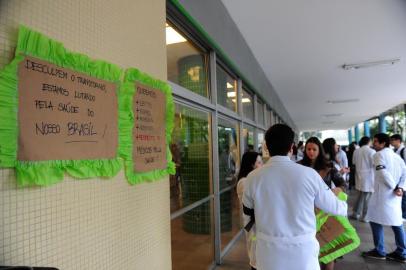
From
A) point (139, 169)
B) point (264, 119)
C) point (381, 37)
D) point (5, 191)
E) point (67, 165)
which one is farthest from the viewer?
point (264, 119)

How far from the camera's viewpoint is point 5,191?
0.95m

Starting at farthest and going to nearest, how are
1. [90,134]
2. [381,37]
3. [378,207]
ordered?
[381,37]
[378,207]
[90,134]

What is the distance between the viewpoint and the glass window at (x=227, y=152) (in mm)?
3936

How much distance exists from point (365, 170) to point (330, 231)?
3.47 meters

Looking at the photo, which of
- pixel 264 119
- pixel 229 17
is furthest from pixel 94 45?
pixel 264 119

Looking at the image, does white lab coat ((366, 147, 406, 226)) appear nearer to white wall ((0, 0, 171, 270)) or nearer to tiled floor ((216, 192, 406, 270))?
tiled floor ((216, 192, 406, 270))

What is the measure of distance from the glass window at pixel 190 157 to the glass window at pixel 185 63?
0.27 metres

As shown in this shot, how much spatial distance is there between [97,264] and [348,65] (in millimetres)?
6168

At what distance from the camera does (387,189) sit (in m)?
3.61

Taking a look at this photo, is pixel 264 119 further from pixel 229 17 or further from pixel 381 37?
pixel 229 17

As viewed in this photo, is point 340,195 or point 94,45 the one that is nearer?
point 94,45

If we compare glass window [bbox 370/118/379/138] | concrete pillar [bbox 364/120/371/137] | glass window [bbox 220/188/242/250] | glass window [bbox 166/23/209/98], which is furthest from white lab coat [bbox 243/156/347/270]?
concrete pillar [bbox 364/120/371/137]

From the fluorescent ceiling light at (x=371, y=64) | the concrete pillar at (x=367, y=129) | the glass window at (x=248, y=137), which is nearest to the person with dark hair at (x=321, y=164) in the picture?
the glass window at (x=248, y=137)

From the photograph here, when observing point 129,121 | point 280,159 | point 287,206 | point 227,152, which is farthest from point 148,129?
point 227,152
